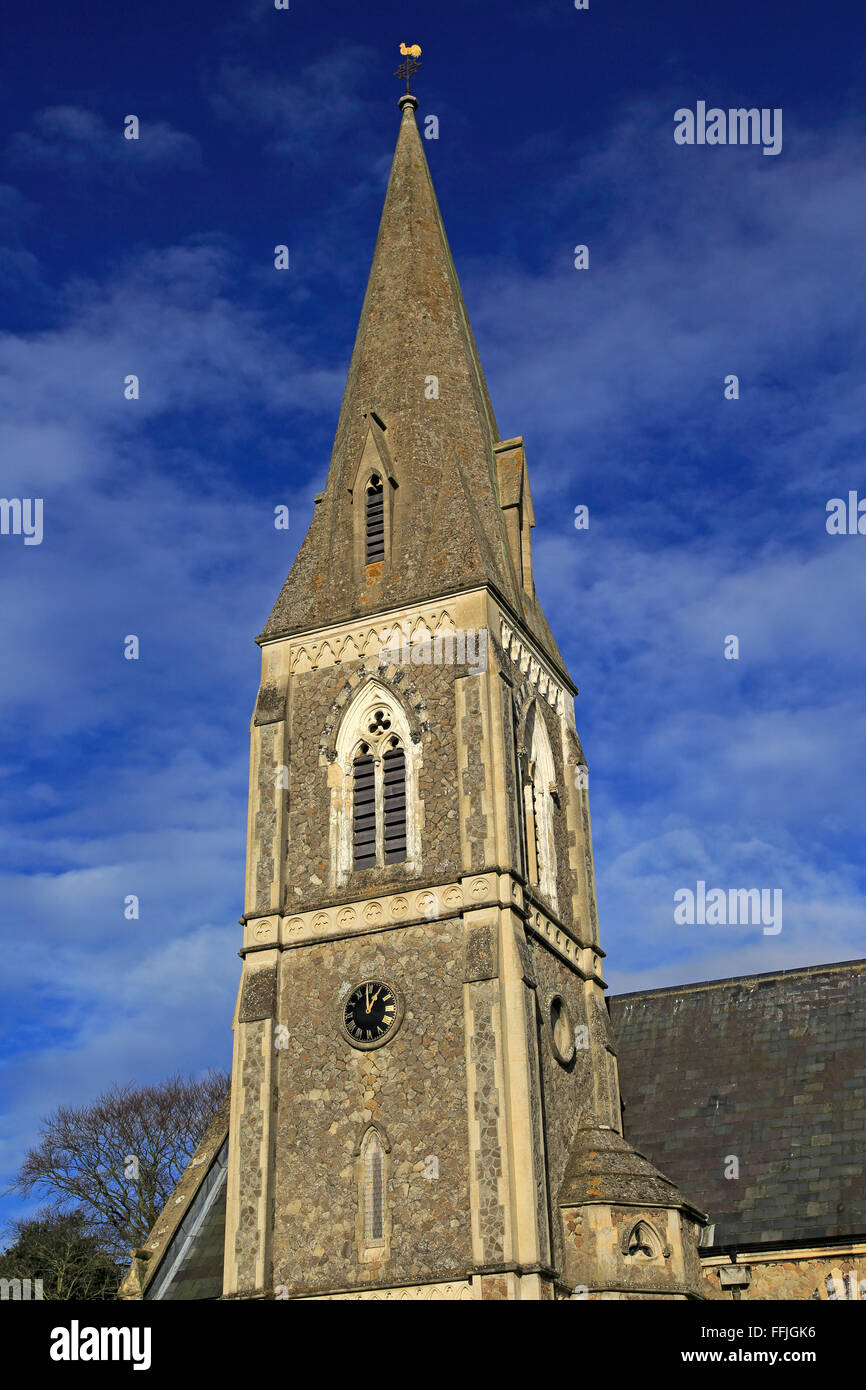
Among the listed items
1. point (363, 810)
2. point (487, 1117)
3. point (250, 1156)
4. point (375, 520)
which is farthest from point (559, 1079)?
point (375, 520)

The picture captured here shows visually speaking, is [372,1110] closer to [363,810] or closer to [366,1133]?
[366,1133]

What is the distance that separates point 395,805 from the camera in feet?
82.2

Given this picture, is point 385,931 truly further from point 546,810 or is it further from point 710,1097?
point 710,1097

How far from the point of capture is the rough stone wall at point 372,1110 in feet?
69.6

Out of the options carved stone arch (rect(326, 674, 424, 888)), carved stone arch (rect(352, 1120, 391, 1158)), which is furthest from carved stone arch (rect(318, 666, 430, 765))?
carved stone arch (rect(352, 1120, 391, 1158))

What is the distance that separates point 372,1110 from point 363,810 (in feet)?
18.1

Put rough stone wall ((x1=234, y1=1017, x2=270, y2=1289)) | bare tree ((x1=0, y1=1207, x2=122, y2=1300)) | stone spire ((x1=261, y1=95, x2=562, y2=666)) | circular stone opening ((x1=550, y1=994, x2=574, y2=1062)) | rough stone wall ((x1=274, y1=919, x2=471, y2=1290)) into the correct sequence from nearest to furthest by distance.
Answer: rough stone wall ((x1=274, y1=919, x2=471, y2=1290)), rough stone wall ((x1=234, y1=1017, x2=270, y2=1289)), circular stone opening ((x1=550, y1=994, x2=574, y2=1062)), stone spire ((x1=261, y1=95, x2=562, y2=666)), bare tree ((x1=0, y1=1207, x2=122, y2=1300))

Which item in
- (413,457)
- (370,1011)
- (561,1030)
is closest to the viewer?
(370,1011)

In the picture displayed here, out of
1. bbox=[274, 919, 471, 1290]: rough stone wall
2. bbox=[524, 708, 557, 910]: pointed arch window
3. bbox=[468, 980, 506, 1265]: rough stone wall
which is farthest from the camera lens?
bbox=[524, 708, 557, 910]: pointed arch window

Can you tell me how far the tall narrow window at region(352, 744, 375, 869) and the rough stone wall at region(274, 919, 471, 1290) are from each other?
5.45 feet

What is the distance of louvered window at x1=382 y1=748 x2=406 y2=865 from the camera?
24.7 metres

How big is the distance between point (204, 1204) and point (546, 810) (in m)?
10.0

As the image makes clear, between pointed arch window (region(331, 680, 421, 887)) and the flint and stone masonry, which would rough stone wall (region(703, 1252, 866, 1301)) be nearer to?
the flint and stone masonry
